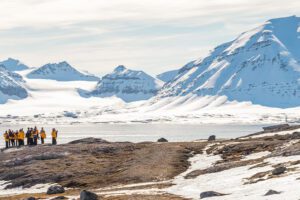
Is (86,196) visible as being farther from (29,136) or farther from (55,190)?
(29,136)

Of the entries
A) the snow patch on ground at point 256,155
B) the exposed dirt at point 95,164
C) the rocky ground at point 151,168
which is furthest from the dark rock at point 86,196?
the snow patch on ground at point 256,155

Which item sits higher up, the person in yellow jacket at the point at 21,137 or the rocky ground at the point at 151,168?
the person in yellow jacket at the point at 21,137

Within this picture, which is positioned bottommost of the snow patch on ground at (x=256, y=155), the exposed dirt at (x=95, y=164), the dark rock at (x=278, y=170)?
the exposed dirt at (x=95, y=164)

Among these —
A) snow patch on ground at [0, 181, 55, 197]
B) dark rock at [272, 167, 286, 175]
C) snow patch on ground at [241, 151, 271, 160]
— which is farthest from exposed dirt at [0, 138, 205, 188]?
dark rock at [272, 167, 286, 175]

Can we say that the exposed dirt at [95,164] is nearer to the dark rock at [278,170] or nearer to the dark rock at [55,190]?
the dark rock at [55,190]

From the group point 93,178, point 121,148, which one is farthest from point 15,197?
point 121,148

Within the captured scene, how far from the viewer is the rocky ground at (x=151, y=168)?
43875 mm

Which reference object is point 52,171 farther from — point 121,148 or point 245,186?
point 245,186

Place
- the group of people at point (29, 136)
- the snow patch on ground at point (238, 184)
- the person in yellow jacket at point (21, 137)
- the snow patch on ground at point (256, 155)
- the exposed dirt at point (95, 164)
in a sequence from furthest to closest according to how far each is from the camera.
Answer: the person in yellow jacket at point (21, 137), the group of people at point (29, 136), the exposed dirt at point (95, 164), the snow patch on ground at point (256, 155), the snow patch on ground at point (238, 184)

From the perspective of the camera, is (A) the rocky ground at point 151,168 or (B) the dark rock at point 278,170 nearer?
(B) the dark rock at point 278,170

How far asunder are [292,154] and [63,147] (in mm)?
31013

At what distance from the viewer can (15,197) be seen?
54250 mm

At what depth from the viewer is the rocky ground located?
43.9 metres

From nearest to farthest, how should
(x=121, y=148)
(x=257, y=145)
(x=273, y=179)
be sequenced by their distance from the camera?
(x=273, y=179) → (x=257, y=145) → (x=121, y=148)
